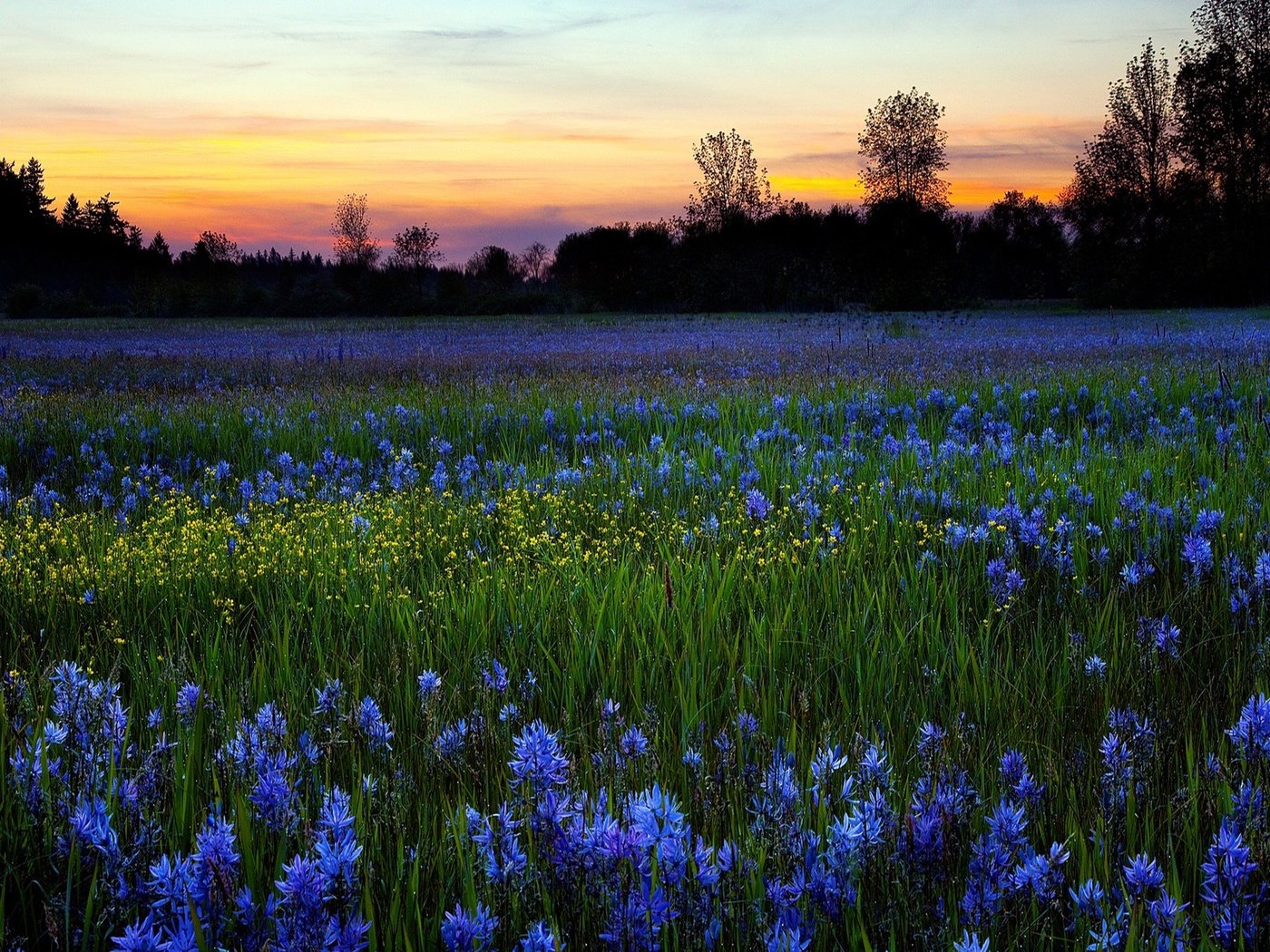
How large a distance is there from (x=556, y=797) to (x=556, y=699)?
3.68 ft

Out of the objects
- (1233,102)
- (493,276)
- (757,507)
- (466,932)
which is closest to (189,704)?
(466,932)

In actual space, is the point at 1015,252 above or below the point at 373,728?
above

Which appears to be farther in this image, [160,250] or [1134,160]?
[160,250]

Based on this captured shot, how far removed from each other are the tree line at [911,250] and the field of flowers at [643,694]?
1870 inches

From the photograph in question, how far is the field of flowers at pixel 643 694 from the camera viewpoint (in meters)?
1.54

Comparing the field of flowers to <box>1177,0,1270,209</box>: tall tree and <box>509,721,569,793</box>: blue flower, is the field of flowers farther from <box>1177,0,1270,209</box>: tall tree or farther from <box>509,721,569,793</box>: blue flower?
<box>1177,0,1270,209</box>: tall tree

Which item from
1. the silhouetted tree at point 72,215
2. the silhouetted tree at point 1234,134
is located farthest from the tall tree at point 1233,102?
the silhouetted tree at point 72,215

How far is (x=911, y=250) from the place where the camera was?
175 ft

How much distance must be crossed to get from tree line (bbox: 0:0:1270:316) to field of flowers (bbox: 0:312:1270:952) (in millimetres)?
47490

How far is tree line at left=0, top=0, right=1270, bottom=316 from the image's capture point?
44.5 m

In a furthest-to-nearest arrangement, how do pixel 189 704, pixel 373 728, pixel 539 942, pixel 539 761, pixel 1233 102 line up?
pixel 1233 102 → pixel 189 704 → pixel 373 728 → pixel 539 761 → pixel 539 942

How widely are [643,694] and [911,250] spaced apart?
54.9 m

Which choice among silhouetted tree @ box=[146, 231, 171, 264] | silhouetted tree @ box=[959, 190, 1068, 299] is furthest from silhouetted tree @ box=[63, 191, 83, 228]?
silhouetted tree @ box=[959, 190, 1068, 299]

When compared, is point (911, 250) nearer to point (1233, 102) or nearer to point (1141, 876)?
point (1233, 102)
